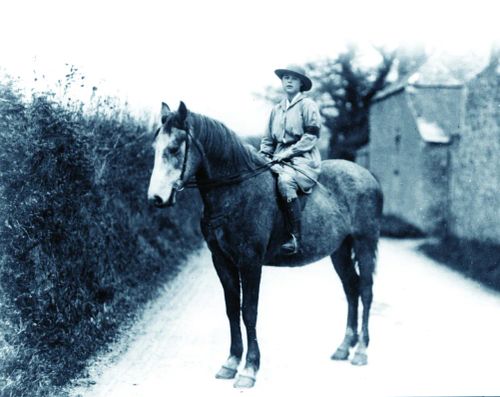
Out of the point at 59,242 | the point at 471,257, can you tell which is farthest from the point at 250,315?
the point at 471,257

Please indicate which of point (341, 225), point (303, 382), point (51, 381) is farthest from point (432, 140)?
point (51, 381)

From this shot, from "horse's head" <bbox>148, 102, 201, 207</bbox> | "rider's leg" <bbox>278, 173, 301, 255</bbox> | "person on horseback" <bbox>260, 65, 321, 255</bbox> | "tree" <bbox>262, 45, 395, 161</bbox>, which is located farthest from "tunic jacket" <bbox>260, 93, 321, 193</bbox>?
"tree" <bbox>262, 45, 395, 161</bbox>

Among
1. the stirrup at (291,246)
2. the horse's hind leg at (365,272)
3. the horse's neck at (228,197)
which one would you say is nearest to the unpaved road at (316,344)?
the horse's hind leg at (365,272)

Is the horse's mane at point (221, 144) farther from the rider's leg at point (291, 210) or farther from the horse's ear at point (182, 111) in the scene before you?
the rider's leg at point (291, 210)

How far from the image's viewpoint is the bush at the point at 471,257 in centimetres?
1009

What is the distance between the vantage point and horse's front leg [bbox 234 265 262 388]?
17.9 ft

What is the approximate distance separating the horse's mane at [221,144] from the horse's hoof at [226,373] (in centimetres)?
202

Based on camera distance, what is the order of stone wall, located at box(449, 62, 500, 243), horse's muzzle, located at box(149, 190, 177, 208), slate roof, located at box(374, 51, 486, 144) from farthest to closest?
slate roof, located at box(374, 51, 486, 144), stone wall, located at box(449, 62, 500, 243), horse's muzzle, located at box(149, 190, 177, 208)

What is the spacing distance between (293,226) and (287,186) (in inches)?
17.4

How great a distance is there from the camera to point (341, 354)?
20.7ft

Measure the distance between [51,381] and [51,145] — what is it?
7.67 ft

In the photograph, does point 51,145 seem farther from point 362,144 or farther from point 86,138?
point 362,144

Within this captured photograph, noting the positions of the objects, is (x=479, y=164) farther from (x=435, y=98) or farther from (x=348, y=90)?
(x=348, y=90)

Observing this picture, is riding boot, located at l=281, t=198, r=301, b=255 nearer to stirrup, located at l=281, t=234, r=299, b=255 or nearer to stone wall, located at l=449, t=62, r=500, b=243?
stirrup, located at l=281, t=234, r=299, b=255
